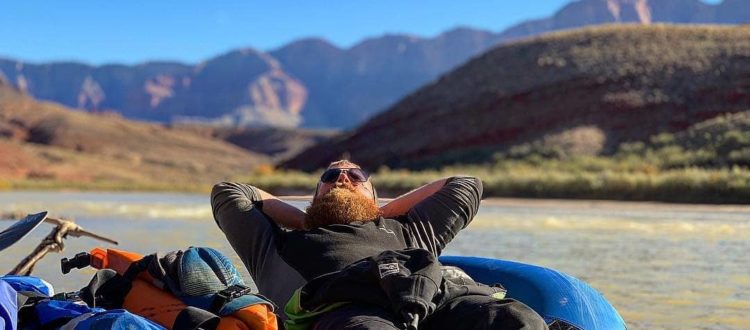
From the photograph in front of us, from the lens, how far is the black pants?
296 centimetres

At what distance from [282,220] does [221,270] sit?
1.70ft

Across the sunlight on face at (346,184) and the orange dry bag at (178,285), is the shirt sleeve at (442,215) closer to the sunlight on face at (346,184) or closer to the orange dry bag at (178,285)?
the sunlight on face at (346,184)

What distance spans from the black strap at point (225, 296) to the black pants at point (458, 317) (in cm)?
31

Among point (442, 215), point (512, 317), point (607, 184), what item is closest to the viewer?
point (512, 317)

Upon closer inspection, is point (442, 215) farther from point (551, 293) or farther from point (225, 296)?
point (225, 296)

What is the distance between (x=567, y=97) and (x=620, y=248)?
36397mm

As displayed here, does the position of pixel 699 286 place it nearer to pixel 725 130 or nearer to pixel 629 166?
pixel 629 166

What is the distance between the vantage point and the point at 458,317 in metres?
3.08

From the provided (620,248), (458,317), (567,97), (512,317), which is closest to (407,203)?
(458,317)

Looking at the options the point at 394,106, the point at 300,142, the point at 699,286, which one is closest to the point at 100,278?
the point at 699,286

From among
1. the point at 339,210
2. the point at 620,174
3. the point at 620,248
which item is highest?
the point at 339,210

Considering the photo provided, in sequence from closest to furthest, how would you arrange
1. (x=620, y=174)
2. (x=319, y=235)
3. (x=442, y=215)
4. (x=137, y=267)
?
(x=319, y=235) < (x=137, y=267) < (x=442, y=215) < (x=620, y=174)

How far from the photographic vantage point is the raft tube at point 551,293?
387 centimetres

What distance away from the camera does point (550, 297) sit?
13.4 ft
